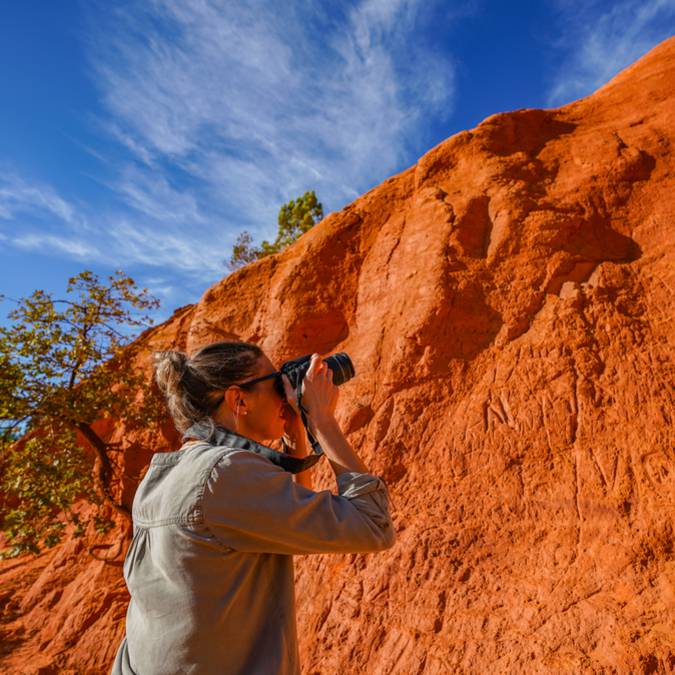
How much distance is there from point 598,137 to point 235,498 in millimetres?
7969

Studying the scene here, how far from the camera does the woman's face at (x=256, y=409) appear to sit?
1.68 meters

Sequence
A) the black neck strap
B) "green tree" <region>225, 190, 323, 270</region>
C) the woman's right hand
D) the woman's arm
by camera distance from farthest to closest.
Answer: "green tree" <region>225, 190, 323, 270</region>
the woman's arm
the woman's right hand
the black neck strap

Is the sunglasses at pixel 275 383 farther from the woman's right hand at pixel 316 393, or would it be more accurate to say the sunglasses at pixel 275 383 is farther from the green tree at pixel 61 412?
the green tree at pixel 61 412

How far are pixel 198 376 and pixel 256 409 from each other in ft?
0.68

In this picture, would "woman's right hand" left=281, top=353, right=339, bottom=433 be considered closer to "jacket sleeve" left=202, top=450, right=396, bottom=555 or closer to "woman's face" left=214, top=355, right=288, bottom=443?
"woman's face" left=214, top=355, right=288, bottom=443

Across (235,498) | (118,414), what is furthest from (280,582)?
(118,414)

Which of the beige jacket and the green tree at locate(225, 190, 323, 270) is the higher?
the green tree at locate(225, 190, 323, 270)

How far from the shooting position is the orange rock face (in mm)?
4039

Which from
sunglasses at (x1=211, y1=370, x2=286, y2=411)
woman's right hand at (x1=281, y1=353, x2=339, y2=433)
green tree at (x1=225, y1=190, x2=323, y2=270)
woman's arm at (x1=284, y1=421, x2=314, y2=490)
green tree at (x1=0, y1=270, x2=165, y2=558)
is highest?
green tree at (x1=225, y1=190, x2=323, y2=270)

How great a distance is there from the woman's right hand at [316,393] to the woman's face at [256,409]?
6 centimetres

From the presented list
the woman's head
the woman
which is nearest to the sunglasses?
the woman's head

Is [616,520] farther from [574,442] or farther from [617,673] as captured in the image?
[617,673]

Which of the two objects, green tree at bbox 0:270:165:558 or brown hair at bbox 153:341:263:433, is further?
green tree at bbox 0:270:165:558

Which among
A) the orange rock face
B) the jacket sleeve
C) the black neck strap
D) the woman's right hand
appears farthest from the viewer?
the orange rock face
